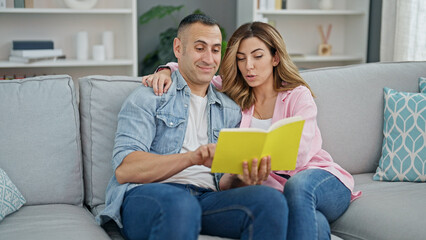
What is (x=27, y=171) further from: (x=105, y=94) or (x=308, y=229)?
(x=308, y=229)

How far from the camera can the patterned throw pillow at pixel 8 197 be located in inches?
68.5

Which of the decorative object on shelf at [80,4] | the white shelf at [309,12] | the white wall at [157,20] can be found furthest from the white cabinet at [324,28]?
the decorative object on shelf at [80,4]

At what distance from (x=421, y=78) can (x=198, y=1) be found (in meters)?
2.27

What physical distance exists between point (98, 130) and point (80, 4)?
→ 191 cm

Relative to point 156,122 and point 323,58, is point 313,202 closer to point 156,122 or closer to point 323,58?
point 156,122

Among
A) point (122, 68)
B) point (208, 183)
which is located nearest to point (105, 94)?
point (208, 183)

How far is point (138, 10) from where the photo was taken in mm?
4074

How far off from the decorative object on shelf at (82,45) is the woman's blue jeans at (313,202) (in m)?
2.35

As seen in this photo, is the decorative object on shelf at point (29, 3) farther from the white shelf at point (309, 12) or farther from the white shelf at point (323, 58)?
the white shelf at point (323, 58)

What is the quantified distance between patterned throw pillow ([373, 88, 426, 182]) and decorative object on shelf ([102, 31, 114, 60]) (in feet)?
7.32

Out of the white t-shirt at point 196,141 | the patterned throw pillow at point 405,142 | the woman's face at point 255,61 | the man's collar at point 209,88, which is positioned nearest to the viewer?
the white t-shirt at point 196,141

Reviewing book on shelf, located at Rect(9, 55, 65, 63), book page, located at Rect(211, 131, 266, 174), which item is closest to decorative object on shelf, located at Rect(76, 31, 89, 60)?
book on shelf, located at Rect(9, 55, 65, 63)

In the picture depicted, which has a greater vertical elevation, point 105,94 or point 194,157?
point 105,94

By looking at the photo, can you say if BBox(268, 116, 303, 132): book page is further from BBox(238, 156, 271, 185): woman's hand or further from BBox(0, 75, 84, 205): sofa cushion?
BBox(0, 75, 84, 205): sofa cushion
